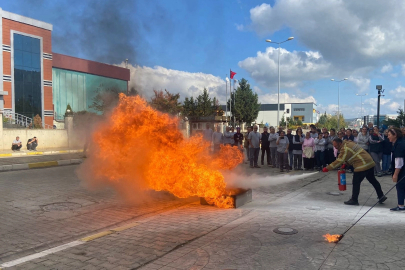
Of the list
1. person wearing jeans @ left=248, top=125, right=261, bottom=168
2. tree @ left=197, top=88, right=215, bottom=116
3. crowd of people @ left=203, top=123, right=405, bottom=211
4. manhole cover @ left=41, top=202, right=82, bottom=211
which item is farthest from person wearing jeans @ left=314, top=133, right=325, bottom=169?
tree @ left=197, top=88, right=215, bottom=116

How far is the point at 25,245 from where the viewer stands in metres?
4.68

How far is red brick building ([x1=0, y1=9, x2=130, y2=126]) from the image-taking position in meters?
31.9

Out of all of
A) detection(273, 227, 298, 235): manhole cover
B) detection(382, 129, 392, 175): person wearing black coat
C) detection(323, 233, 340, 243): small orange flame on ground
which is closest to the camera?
detection(323, 233, 340, 243): small orange flame on ground

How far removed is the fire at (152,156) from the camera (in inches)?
264

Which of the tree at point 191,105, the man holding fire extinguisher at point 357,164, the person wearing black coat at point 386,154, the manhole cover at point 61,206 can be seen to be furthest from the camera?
the tree at point 191,105

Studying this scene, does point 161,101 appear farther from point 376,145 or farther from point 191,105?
point 191,105

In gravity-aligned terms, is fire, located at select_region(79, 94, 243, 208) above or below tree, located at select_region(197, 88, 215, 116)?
below

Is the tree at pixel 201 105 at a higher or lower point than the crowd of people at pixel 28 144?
higher

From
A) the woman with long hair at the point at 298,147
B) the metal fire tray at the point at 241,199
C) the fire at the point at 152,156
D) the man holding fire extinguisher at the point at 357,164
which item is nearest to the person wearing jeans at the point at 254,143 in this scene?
the woman with long hair at the point at 298,147

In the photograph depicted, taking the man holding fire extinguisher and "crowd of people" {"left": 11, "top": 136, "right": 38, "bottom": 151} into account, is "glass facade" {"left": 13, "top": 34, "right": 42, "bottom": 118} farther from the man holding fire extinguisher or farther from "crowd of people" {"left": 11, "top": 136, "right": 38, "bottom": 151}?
the man holding fire extinguisher

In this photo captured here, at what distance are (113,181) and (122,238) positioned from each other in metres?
3.00

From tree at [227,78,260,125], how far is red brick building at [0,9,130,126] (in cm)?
2439

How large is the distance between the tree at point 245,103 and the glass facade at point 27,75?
95.7 feet

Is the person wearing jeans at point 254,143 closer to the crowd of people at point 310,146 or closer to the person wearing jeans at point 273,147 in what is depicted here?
the crowd of people at point 310,146
